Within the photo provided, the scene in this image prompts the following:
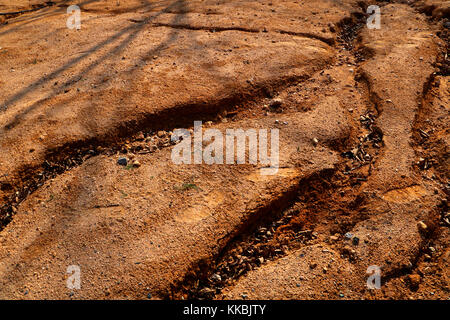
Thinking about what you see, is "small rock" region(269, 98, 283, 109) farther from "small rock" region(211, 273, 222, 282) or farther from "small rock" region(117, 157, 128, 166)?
"small rock" region(211, 273, 222, 282)

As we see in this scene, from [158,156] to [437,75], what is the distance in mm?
2403

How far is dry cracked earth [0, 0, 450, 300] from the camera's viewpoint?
184 cm

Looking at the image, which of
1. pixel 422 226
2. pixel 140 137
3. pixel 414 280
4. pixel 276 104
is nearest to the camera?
pixel 414 280

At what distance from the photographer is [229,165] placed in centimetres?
227

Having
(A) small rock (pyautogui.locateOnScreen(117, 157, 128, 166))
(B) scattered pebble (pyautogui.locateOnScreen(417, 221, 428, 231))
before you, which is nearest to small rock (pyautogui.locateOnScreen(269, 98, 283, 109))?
(A) small rock (pyautogui.locateOnScreen(117, 157, 128, 166))

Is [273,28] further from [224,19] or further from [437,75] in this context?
[437,75]

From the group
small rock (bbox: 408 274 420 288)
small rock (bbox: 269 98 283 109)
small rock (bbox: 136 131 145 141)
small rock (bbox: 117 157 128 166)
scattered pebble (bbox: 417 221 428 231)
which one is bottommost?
small rock (bbox: 408 274 420 288)

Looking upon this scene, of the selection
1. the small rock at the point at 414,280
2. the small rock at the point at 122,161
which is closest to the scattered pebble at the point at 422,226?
the small rock at the point at 414,280

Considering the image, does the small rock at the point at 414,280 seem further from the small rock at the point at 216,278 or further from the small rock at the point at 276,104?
the small rock at the point at 276,104

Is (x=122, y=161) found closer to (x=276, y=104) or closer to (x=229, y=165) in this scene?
(x=229, y=165)

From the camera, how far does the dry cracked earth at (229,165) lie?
184cm

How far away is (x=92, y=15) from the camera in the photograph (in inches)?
156

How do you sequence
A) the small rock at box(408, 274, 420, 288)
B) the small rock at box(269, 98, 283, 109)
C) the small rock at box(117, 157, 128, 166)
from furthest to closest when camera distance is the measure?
the small rock at box(269, 98, 283, 109) < the small rock at box(117, 157, 128, 166) < the small rock at box(408, 274, 420, 288)

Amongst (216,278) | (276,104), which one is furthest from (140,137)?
(216,278)
